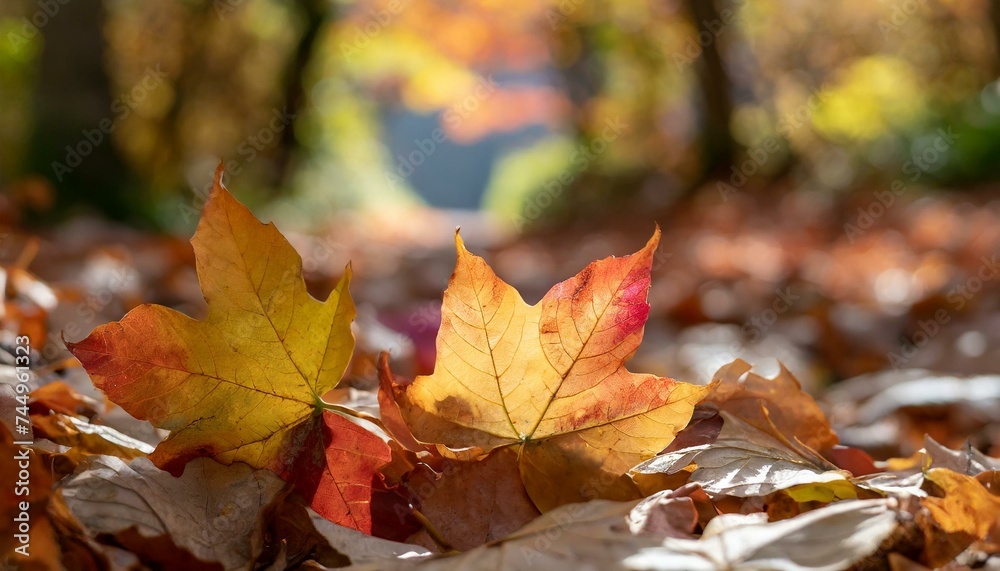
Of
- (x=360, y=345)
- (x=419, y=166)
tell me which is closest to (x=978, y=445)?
(x=360, y=345)

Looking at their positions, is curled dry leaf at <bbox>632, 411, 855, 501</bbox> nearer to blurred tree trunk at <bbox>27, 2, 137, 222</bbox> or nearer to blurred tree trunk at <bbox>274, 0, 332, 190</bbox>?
blurred tree trunk at <bbox>27, 2, 137, 222</bbox>

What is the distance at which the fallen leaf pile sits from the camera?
23.1 inches

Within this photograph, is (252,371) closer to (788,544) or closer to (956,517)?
(788,544)

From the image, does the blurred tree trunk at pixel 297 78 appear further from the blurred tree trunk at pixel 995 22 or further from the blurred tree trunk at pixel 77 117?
the blurred tree trunk at pixel 995 22

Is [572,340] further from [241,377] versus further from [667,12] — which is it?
[667,12]

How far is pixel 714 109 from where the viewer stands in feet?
29.3

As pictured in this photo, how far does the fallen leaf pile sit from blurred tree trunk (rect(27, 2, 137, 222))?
4138 mm

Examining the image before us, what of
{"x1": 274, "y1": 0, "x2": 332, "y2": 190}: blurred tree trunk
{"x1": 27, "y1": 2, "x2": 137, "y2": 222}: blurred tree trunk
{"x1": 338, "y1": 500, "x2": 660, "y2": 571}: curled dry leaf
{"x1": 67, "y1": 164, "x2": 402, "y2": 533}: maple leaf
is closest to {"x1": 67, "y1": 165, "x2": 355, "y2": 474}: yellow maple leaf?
{"x1": 67, "y1": 164, "x2": 402, "y2": 533}: maple leaf

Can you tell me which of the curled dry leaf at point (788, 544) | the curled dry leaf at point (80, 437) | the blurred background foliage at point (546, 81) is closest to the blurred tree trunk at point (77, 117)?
the blurred background foliage at point (546, 81)

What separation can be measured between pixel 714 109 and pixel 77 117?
6354 mm

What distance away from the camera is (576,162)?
12586 mm

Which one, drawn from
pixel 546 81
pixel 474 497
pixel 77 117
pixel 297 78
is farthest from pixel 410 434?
pixel 546 81

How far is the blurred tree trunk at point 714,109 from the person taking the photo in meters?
8.77

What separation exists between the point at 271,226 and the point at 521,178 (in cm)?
1624
